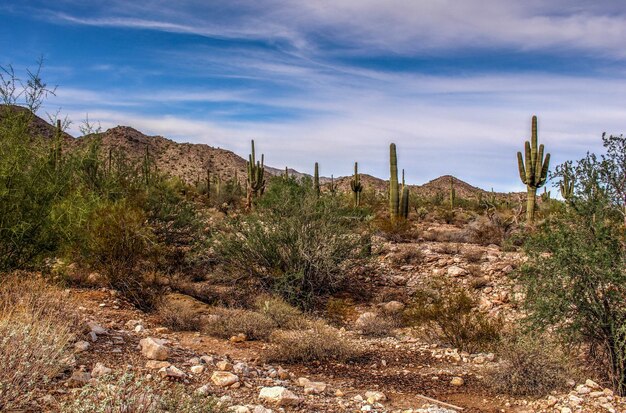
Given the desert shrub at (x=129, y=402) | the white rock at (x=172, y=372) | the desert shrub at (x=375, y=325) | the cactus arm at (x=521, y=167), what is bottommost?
the desert shrub at (x=375, y=325)

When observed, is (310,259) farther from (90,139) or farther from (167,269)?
(90,139)

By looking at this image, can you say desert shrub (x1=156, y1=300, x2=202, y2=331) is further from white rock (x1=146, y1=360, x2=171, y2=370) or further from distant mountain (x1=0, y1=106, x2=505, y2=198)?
distant mountain (x1=0, y1=106, x2=505, y2=198)

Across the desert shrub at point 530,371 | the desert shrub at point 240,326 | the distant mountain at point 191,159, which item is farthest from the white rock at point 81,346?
the distant mountain at point 191,159

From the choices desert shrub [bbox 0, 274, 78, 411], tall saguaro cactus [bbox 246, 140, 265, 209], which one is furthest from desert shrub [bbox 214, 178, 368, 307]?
tall saguaro cactus [bbox 246, 140, 265, 209]

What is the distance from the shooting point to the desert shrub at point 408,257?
15.2 metres

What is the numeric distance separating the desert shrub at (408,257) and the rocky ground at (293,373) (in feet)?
17.6

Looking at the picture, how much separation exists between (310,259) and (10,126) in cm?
652

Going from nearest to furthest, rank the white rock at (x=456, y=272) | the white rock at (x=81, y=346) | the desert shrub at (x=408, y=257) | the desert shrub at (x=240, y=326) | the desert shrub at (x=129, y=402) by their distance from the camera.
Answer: the desert shrub at (x=129, y=402) → the white rock at (x=81, y=346) → the desert shrub at (x=240, y=326) → the white rock at (x=456, y=272) → the desert shrub at (x=408, y=257)

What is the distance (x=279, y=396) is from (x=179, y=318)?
12.4ft

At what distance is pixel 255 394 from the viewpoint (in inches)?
225

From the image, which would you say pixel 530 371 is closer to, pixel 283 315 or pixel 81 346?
pixel 283 315

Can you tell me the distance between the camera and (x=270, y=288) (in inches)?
458

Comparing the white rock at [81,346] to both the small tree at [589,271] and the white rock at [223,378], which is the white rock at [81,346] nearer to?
the white rock at [223,378]

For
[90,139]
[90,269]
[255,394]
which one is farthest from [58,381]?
[90,139]
